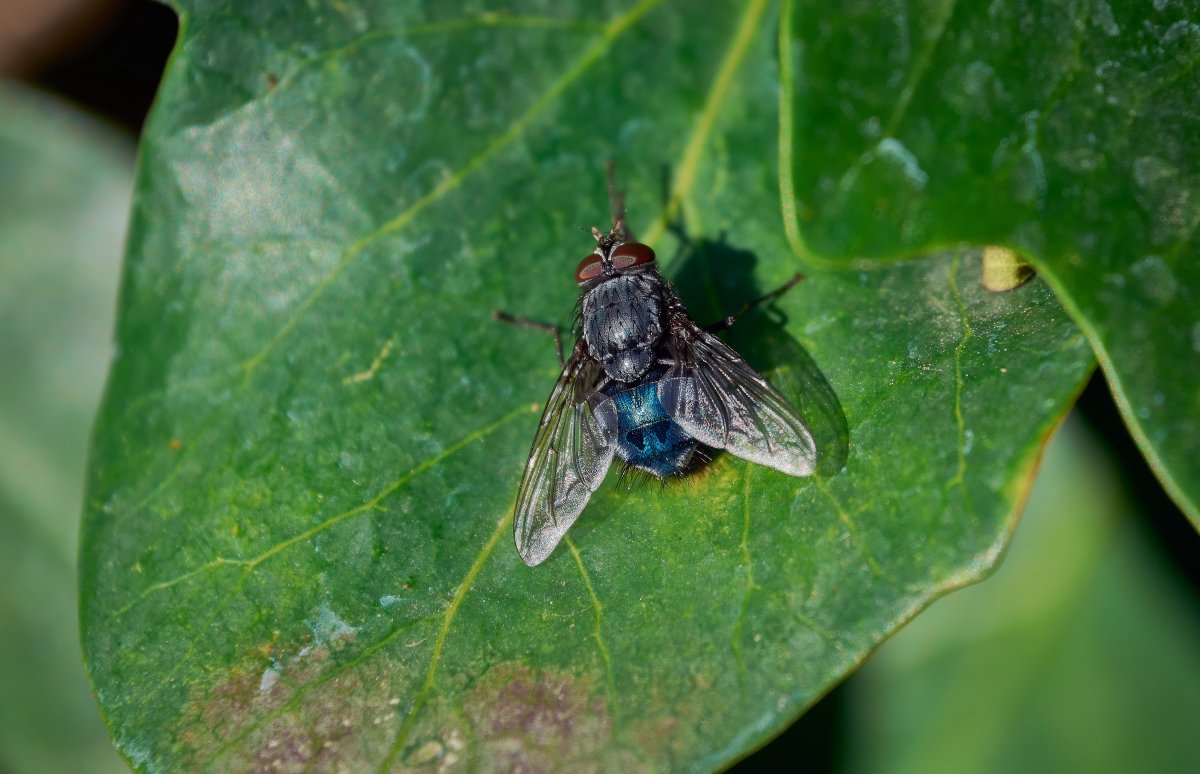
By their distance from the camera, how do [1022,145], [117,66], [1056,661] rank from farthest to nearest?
[117,66]
[1056,661]
[1022,145]

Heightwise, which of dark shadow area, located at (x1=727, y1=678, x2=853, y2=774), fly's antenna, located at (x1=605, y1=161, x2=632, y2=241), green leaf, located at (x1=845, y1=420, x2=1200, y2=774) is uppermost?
fly's antenna, located at (x1=605, y1=161, x2=632, y2=241)

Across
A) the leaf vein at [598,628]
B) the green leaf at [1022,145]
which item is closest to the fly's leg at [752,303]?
the green leaf at [1022,145]

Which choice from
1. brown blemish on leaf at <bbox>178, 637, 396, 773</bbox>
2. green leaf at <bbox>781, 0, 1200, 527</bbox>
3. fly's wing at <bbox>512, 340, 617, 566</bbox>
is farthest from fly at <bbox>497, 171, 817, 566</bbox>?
green leaf at <bbox>781, 0, 1200, 527</bbox>

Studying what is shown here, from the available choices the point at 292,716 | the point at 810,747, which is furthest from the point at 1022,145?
the point at 810,747

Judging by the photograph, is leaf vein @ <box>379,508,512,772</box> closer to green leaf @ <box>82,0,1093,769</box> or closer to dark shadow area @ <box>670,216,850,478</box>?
green leaf @ <box>82,0,1093,769</box>

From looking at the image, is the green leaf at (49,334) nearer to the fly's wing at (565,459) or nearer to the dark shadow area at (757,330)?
the fly's wing at (565,459)

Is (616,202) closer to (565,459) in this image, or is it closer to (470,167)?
(470,167)
